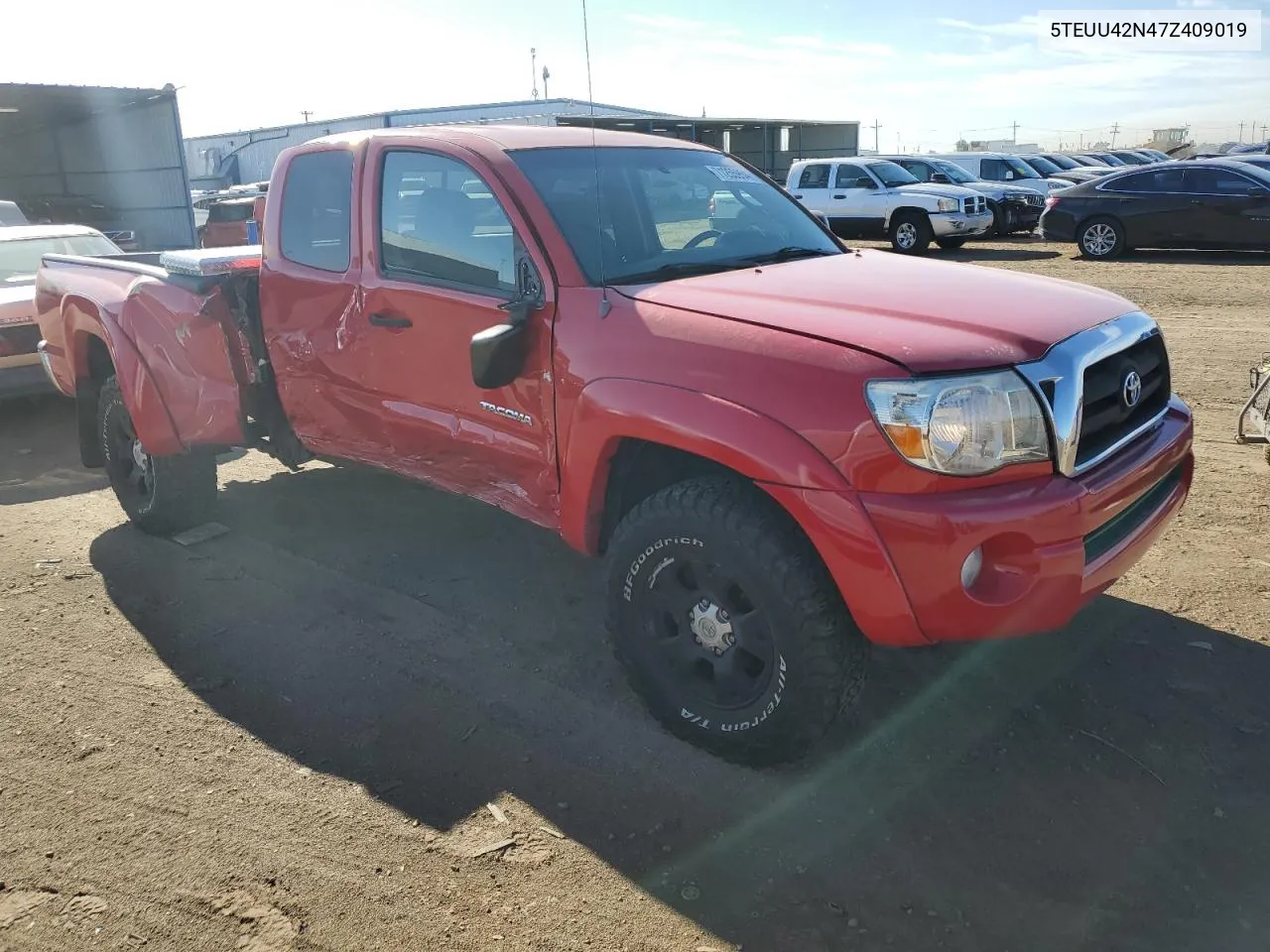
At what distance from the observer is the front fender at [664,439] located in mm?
2656

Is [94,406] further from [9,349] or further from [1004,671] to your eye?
[1004,671]

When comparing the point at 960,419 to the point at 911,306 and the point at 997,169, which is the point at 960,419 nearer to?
the point at 911,306

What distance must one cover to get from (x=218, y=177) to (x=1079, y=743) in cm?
4667

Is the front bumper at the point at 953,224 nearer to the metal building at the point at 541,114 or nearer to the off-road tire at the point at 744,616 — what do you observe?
the off-road tire at the point at 744,616

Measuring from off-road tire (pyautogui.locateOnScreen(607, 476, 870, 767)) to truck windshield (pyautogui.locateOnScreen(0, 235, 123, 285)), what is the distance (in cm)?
709

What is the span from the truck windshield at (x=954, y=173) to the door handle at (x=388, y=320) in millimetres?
17738

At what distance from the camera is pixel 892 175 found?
719 inches

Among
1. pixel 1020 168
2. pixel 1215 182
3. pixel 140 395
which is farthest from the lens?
pixel 1020 168

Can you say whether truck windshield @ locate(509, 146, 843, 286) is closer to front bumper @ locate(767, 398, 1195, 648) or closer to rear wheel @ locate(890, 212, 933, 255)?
front bumper @ locate(767, 398, 1195, 648)

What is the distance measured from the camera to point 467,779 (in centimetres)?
306

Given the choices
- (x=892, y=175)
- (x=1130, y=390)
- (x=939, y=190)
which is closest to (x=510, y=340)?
(x=1130, y=390)

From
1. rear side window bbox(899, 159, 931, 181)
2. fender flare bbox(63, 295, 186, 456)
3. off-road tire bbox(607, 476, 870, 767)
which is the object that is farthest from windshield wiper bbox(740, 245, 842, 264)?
rear side window bbox(899, 159, 931, 181)

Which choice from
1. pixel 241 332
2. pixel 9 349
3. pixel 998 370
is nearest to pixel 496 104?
pixel 9 349

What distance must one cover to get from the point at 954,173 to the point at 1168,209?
5.69m
